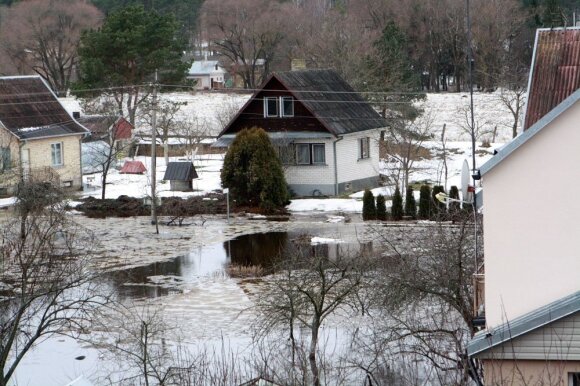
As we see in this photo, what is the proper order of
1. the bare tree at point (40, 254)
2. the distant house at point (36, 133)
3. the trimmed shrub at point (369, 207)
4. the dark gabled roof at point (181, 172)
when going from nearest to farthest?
the bare tree at point (40, 254), the trimmed shrub at point (369, 207), the dark gabled roof at point (181, 172), the distant house at point (36, 133)

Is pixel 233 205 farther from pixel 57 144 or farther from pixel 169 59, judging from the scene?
pixel 169 59

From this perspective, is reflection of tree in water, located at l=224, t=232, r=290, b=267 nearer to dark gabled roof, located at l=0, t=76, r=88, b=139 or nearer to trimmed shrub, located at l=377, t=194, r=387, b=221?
trimmed shrub, located at l=377, t=194, r=387, b=221

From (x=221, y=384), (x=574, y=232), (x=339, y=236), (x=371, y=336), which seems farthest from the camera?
(x=339, y=236)

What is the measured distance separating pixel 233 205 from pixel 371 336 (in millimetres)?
18583

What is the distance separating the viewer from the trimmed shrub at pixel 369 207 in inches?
1259

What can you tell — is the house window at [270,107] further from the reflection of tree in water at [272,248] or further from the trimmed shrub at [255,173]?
the reflection of tree in water at [272,248]

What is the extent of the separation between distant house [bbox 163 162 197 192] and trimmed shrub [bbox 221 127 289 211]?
3.06m

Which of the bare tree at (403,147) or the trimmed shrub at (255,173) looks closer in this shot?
the trimmed shrub at (255,173)

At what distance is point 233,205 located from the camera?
34.9 metres

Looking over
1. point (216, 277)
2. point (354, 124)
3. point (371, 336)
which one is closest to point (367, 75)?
point (354, 124)

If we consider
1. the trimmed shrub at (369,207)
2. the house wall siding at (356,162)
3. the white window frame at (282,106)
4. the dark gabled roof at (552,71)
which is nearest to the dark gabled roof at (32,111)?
the white window frame at (282,106)

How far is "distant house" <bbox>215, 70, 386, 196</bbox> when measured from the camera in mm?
36938

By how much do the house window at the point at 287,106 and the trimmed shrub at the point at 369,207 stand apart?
647 centimetres

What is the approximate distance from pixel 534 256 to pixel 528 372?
49.0 inches
